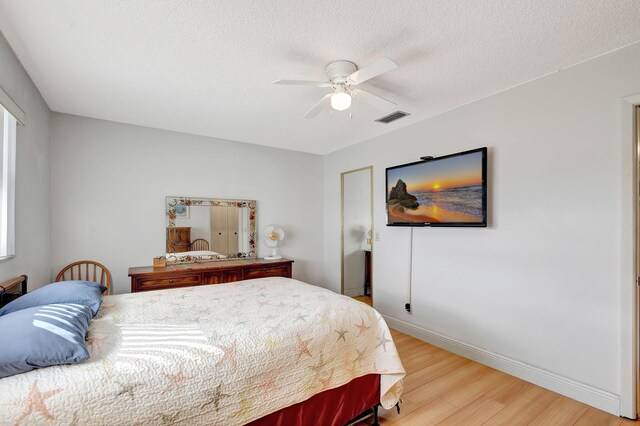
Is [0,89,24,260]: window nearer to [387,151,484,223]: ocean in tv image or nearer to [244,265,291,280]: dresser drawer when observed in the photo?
[244,265,291,280]: dresser drawer

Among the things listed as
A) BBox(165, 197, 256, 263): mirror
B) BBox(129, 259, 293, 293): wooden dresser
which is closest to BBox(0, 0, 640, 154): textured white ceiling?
BBox(165, 197, 256, 263): mirror

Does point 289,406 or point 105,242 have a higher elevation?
point 105,242

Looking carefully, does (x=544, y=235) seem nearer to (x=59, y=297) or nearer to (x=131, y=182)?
(x=59, y=297)

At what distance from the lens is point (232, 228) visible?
14.0ft

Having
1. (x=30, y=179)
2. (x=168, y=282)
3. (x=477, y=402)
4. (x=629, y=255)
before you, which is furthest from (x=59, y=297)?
(x=629, y=255)

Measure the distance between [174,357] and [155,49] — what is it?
1.96 metres

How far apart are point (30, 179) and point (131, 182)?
108cm

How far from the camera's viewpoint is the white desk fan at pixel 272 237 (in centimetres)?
436

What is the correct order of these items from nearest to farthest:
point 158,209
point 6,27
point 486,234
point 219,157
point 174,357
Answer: point 174,357, point 6,27, point 486,234, point 158,209, point 219,157

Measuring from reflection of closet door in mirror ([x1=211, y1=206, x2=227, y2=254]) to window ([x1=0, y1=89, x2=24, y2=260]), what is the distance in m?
2.09

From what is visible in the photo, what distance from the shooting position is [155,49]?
202 centimetres

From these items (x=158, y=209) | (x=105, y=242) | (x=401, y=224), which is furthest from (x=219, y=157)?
(x=401, y=224)

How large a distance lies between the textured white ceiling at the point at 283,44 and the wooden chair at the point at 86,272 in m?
1.69

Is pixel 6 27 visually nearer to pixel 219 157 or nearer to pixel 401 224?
pixel 219 157
